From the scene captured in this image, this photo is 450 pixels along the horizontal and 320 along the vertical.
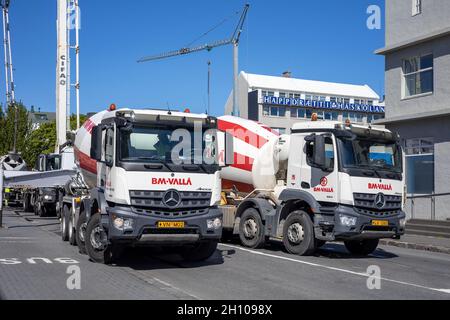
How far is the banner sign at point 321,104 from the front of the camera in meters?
84.0

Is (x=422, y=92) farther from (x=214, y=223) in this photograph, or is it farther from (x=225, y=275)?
(x=225, y=275)

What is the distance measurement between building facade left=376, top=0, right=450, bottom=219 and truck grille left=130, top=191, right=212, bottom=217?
12388 mm

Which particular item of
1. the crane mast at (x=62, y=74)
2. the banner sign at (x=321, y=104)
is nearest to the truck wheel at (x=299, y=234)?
the crane mast at (x=62, y=74)

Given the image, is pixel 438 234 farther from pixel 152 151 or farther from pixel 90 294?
pixel 90 294

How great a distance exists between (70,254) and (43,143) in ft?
170

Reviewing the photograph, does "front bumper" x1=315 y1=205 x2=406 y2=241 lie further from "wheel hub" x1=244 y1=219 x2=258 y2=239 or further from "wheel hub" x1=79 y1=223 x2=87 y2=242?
"wheel hub" x1=79 y1=223 x2=87 y2=242

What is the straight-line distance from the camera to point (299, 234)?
511 inches

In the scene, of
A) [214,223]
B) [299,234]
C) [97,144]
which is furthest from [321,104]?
[97,144]

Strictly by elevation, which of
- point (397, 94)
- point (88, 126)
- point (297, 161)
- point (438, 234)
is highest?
point (397, 94)

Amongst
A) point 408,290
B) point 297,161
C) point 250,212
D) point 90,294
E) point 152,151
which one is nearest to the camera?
point 90,294

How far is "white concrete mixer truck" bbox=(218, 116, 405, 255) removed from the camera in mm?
12242

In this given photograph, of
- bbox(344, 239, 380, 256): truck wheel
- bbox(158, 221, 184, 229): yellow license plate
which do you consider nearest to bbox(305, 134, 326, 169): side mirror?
bbox(344, 239, 380, 256): truck wheel
